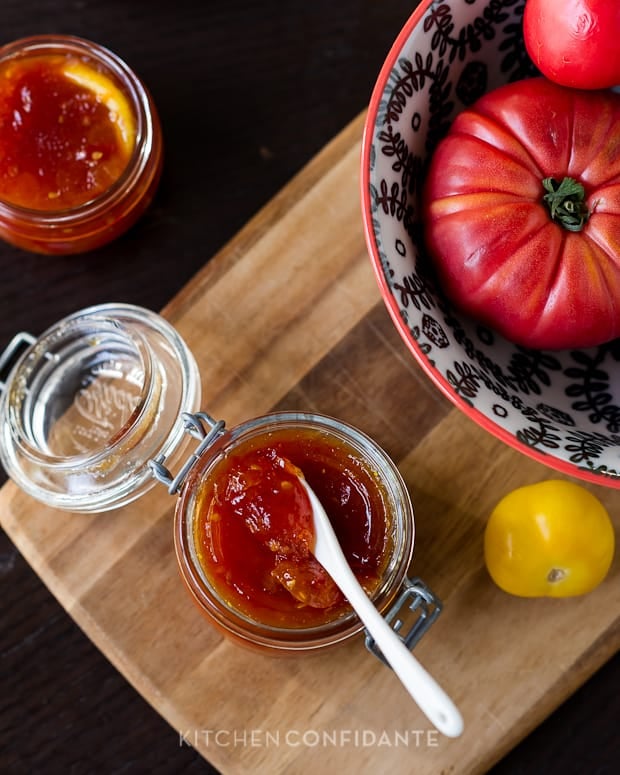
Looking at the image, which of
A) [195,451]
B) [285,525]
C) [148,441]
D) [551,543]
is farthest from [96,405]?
[551,543]

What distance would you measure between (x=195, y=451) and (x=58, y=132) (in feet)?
1.56

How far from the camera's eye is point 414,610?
95cm

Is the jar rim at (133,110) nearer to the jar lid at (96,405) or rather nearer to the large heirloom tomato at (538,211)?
the jar lid at (96,405)

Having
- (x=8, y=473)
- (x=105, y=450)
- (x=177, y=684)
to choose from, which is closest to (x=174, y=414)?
(x=105, y=450)

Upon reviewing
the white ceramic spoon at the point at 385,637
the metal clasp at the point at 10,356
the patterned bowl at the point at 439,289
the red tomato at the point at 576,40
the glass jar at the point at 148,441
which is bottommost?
the metal clasp at the point at 10,356

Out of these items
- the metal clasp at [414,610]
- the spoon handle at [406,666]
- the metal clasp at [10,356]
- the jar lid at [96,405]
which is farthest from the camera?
the metal clasp at [10,356]

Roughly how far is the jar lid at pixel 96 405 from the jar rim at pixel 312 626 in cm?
9

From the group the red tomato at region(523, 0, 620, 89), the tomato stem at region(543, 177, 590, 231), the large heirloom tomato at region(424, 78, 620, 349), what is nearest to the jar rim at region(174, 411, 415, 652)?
the large heirloom tomato at region(424, 78, 620, 349)

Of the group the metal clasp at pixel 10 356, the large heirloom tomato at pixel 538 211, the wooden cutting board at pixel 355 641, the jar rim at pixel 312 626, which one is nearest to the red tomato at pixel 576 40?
the large heirloom tomato at pixel 538 211

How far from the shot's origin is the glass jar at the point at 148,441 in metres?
0.93

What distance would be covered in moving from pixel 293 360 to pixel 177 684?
0.43 meters

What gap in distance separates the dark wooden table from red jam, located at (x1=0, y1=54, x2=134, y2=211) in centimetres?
10

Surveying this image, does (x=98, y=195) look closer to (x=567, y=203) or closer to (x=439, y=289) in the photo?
(x=439, y=289)

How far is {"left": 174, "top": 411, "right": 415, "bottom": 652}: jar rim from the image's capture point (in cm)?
91
